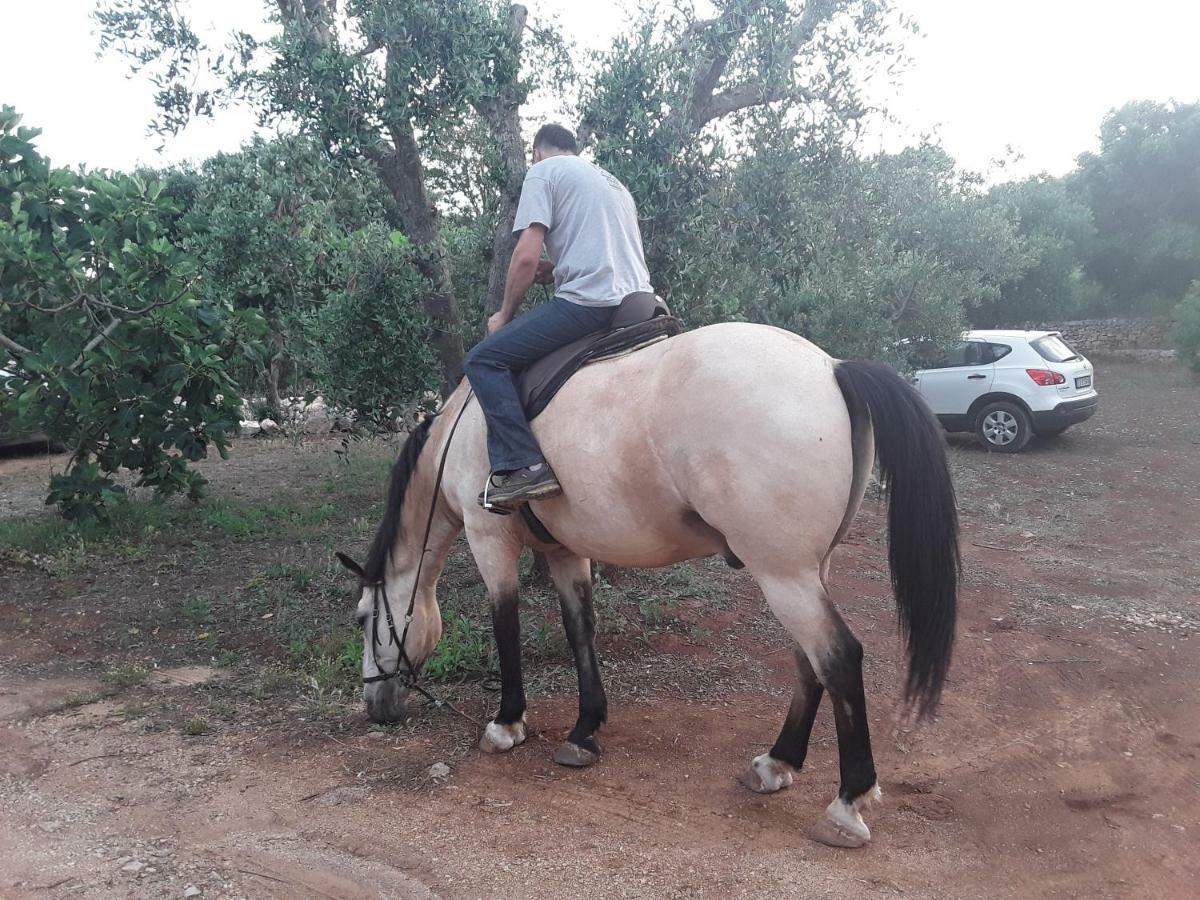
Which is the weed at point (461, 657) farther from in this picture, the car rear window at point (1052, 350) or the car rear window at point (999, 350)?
the car rear window at point (1052, 350)

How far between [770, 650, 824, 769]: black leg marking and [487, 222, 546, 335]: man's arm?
2.07 metres

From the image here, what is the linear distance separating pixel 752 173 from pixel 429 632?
3616 millimetres

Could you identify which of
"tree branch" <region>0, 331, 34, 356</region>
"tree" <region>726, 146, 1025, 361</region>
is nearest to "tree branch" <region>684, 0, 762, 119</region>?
"tree" <region>726, 146, 1025, 361</region>

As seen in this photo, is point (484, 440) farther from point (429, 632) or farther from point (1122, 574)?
point (1122, 574)

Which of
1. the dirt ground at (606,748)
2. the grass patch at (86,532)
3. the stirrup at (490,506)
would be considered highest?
the stirrup at (490,506)

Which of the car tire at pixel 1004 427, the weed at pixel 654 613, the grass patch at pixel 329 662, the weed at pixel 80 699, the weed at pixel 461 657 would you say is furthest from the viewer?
the car tire at pixel 1004 427

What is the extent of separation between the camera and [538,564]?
242 inches

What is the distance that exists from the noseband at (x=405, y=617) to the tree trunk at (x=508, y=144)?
166 cm

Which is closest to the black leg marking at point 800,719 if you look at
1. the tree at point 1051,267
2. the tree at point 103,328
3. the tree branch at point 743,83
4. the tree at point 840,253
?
the tree at point 840,253

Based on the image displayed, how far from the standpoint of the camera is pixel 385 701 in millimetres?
4238

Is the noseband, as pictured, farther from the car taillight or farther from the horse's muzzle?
the car taillight

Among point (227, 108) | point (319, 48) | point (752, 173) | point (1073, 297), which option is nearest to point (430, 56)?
point (319, 48)

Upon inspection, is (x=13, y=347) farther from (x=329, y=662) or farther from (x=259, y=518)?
(x=329, y=662)

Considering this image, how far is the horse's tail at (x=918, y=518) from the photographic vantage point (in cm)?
308
